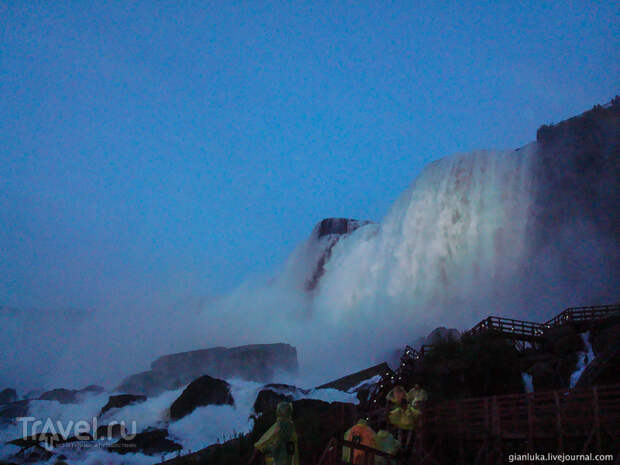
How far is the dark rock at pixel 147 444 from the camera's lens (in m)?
25.5

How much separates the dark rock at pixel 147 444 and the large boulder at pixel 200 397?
576 centimetres

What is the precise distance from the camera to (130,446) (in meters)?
25.7

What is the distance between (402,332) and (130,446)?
26146 mm

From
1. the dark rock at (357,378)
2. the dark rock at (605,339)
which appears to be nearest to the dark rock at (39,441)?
the dark rock at (357,378)

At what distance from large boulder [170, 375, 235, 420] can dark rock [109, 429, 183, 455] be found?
18.9ft

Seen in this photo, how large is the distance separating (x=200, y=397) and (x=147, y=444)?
26.0 ft

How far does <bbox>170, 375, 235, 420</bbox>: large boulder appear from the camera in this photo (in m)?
33.3

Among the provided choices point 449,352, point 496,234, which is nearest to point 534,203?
point 496,234

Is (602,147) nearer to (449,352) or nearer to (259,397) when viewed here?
(449,352)

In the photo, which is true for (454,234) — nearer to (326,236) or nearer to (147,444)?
(326,236)

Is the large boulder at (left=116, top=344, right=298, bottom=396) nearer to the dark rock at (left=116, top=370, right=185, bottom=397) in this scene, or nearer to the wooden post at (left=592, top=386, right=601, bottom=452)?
the dark rock at (left=116, top=370, right=185, bottom=397)

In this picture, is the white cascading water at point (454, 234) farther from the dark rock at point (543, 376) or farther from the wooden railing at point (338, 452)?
the wooden railing at point (338, 452)

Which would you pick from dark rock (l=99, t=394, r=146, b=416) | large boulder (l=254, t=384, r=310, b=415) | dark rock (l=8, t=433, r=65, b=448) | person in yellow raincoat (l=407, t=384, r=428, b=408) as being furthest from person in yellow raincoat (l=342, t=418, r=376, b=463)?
dark rock (l=99, t=394, r=146, b=416)

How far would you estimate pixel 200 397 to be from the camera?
111 ft
